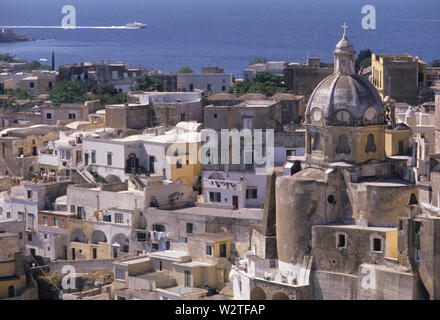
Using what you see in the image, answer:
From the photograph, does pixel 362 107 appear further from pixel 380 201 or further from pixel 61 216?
pixel 61 216

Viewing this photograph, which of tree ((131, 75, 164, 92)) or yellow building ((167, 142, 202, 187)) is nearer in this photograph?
yellow building ((167, 142, 202, 187))

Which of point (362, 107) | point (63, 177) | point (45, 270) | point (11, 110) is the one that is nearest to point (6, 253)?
point (45, 270)

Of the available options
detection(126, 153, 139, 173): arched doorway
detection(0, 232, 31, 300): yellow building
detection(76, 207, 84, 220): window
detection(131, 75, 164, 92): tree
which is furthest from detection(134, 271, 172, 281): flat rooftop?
detection(131, 75, 164, 92): tree

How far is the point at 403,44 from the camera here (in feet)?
514

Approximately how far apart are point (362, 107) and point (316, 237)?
4915 mm

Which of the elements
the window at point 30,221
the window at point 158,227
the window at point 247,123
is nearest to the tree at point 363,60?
the window at point 247,123

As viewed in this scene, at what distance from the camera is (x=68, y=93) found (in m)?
77.6

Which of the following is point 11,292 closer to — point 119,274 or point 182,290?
point 119,274

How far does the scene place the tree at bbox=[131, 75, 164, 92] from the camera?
74.2 metres

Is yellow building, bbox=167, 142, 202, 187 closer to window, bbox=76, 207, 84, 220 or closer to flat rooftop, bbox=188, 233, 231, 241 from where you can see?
window, bbox=76, 207, 84, 220

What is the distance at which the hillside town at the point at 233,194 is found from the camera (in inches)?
1577

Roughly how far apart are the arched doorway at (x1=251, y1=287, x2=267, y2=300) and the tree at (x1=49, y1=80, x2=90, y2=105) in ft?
118

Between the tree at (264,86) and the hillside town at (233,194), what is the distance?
1.74 feet

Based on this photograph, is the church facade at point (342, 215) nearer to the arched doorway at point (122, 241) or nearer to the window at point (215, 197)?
the window at point (215, 197)
